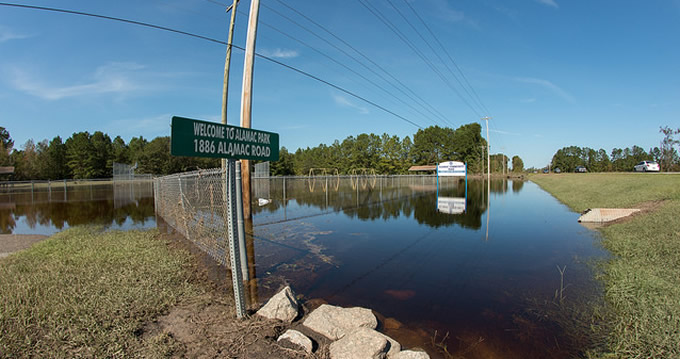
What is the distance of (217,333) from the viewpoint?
10.9 feet

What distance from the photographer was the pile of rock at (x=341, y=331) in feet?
9.65

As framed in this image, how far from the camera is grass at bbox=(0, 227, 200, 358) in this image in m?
2.99

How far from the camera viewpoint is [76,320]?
11.3 feet

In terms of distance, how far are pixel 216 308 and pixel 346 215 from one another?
9.69 meters

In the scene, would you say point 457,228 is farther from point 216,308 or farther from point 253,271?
point 216,308

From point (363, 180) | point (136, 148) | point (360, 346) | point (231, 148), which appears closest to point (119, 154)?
point (136, 148)

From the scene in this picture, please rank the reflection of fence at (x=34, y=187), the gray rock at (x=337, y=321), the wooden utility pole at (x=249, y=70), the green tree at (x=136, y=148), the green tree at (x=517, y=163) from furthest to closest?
the green tree at (x=517, y=163), the green tree at (x=136, y=148), the reflection of fence at (x=34, y=187), the wooden utility pole at (x=249, y=70), the gray rock at (x=337, y=321)

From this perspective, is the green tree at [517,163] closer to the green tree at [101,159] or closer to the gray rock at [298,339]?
the green tree at [101,159]

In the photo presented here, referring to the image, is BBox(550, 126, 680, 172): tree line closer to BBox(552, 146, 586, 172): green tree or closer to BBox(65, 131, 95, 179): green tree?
BBox(552, 146, 586, 172): green tree

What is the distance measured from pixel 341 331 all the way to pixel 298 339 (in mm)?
543

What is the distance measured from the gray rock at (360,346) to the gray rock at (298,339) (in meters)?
0.23

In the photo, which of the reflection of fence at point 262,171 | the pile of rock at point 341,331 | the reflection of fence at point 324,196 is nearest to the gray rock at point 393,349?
the pile of rock at point 341,331

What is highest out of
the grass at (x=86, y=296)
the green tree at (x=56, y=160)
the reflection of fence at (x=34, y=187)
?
the green tree at (x=56, y=160)

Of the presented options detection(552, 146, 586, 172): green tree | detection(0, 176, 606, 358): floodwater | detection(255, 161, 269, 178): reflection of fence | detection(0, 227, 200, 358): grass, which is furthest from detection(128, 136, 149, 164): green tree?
detection(552, 146, 586, 172): green tree
